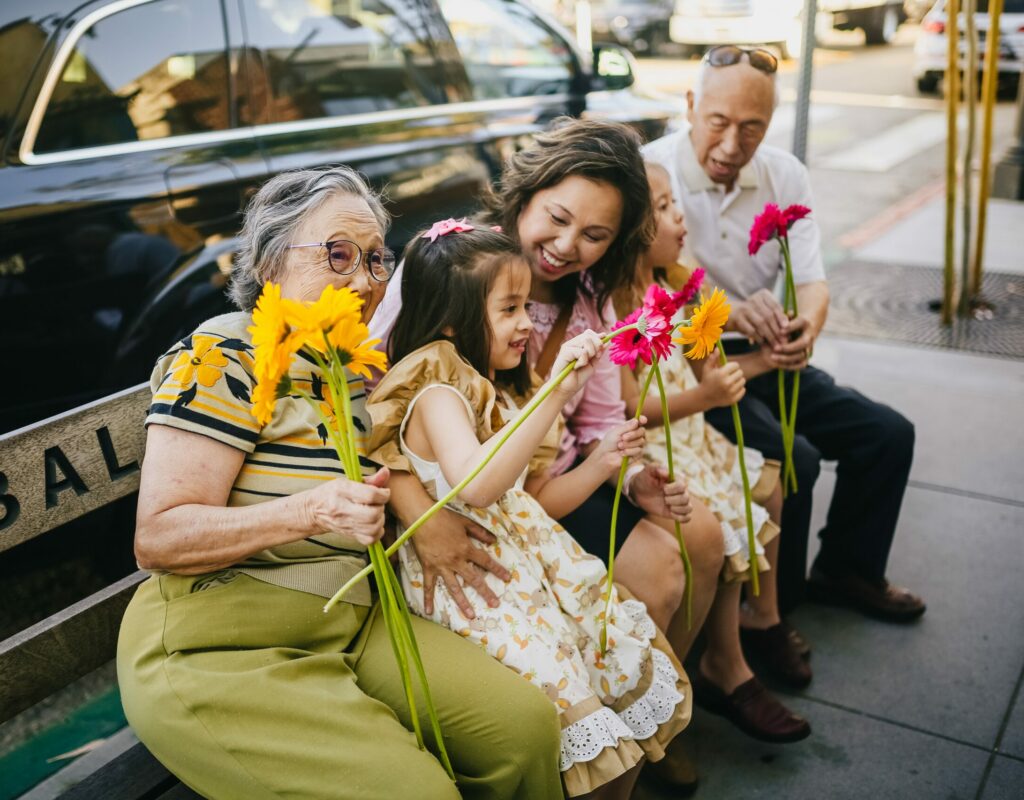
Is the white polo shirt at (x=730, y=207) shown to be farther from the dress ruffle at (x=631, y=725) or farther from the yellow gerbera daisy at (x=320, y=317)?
the yellow gerbera daisy at (x=320, y=317)

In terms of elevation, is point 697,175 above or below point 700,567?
above

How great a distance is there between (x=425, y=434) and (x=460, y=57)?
2696 mm

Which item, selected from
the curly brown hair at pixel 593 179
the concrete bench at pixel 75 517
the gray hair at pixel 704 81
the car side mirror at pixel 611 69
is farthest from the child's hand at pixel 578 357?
the car side mirror at pixel 611 69

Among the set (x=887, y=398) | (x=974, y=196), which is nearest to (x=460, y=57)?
(x=887, y=398)

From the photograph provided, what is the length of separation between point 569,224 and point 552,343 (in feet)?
1.04

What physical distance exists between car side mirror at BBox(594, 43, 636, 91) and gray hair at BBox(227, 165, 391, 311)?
301 centimetres

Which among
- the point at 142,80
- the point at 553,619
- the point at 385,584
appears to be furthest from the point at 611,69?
the point at 385,584

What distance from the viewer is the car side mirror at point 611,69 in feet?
15.8

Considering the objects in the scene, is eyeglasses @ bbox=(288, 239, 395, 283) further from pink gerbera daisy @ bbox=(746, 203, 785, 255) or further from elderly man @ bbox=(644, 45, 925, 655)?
elderly man @ bbox=(644, 45, 925, 655)

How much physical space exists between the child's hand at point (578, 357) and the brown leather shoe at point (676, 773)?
1152 millimetres

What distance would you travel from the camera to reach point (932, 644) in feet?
10.2

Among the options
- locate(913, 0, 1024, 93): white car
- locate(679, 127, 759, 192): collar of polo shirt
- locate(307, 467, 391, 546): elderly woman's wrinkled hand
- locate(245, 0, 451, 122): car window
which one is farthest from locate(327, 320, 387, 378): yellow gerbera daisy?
locate(913, 0, 1024, 93): white car

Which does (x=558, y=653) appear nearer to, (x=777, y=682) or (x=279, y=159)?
(x=777, y=682)

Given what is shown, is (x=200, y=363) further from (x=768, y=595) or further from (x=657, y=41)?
(x=657, y=41)
